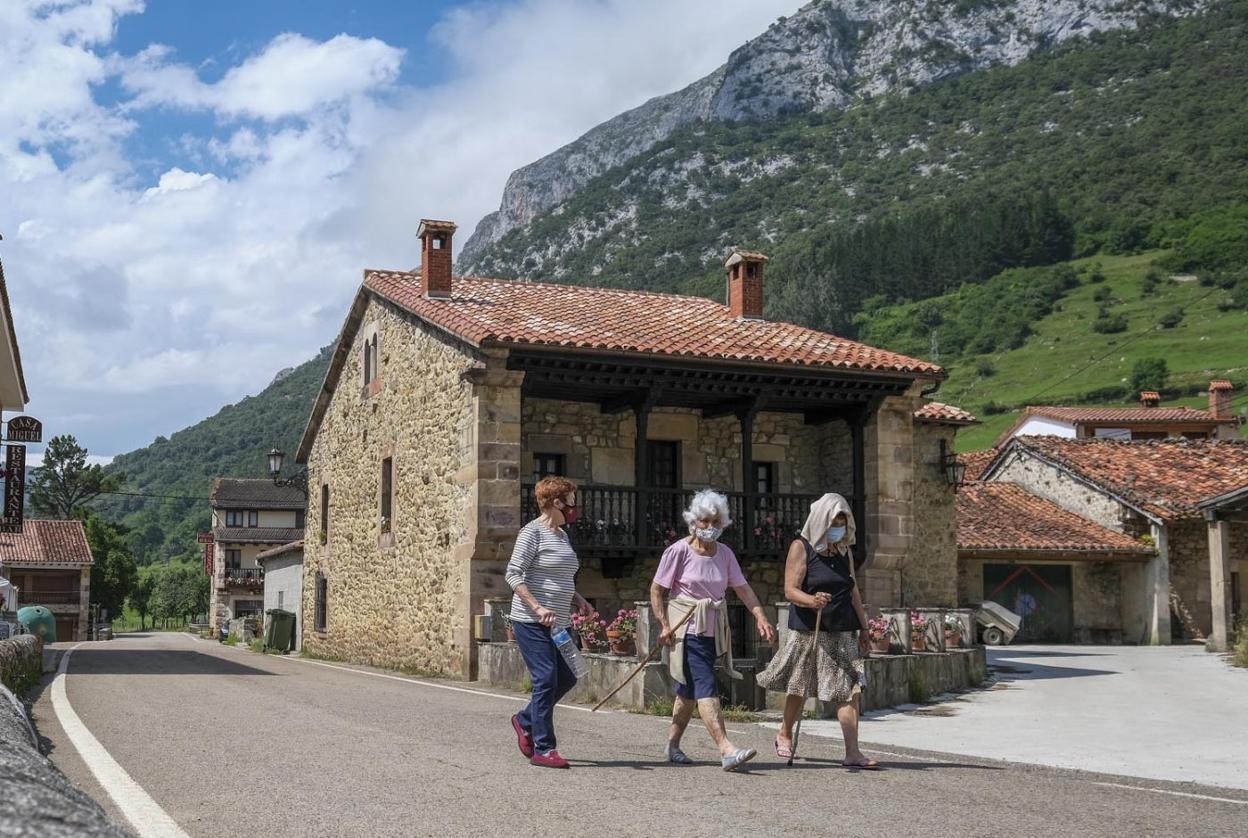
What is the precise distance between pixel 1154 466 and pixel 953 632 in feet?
59.3

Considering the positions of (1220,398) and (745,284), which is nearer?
(745,284)

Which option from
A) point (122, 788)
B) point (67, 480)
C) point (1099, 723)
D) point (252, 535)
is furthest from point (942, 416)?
point (67, 480)

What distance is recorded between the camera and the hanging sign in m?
20.1

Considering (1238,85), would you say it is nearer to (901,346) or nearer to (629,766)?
(901,346)

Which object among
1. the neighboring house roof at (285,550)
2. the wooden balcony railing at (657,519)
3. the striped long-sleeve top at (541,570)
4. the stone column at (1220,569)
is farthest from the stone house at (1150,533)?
the striped long-sleeve top at (541,570)

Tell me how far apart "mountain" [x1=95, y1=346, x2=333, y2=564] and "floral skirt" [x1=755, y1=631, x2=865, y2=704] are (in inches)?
3783

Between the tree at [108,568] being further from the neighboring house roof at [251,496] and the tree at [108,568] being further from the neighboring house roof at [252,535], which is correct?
the neighboring house roof at [251,496]

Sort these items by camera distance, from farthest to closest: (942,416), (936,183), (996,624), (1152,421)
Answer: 1. (936,183)
2. (1152,421)
3. (996,624)
4. (942,416)

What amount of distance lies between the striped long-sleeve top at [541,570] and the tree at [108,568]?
66.5 metres

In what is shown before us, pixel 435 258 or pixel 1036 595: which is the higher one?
pixel 435 258

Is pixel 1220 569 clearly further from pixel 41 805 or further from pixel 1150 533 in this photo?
pixel 41 805

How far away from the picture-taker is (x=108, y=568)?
6869 centimetres

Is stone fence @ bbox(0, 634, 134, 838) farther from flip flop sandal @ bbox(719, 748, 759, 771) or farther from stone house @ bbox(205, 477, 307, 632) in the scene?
stone house @ bbox(205, 477, 307, 632)

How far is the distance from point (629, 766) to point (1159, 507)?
2577cm
